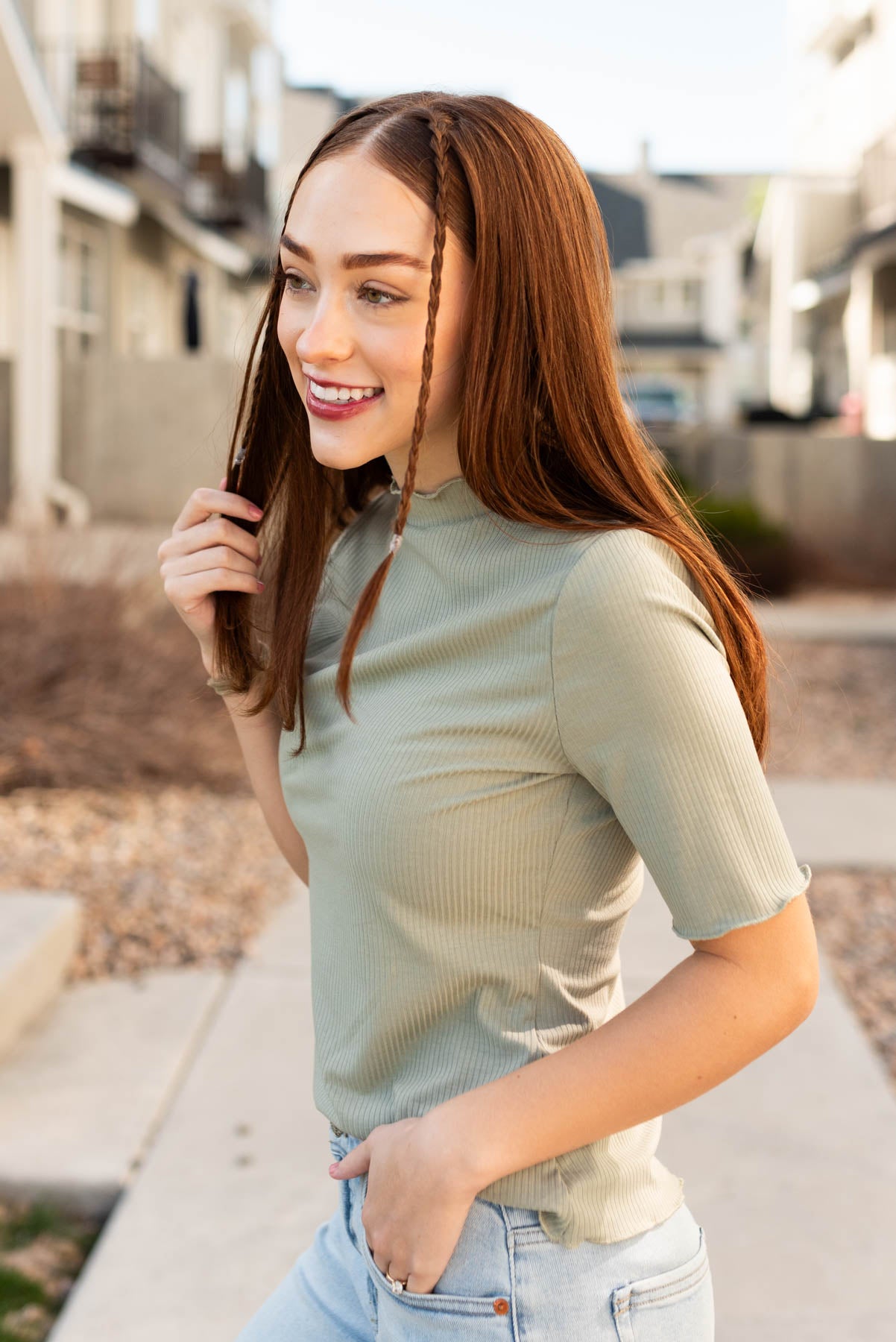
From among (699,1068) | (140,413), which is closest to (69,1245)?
(699,1068)

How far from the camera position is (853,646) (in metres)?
9.48

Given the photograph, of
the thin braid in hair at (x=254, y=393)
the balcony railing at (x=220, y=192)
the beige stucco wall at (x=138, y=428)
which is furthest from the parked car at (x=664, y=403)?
the thin braid in hair at (x=254, y=393)

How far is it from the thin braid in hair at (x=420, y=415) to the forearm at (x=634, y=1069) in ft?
1.26

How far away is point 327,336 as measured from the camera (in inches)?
50.5

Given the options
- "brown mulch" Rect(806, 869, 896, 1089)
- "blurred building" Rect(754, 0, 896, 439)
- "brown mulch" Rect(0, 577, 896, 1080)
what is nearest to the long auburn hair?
"brown mulch" Rect(806, 869, 896, 1089)

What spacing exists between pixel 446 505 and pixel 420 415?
12cm

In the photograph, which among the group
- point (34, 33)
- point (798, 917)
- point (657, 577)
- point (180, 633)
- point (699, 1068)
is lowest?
point (180, 633)

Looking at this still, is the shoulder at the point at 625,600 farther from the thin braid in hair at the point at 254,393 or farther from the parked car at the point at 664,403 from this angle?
the parked car at the point at 664,403

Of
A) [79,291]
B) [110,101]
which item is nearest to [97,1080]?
[79,291]

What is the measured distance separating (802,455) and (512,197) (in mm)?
13299

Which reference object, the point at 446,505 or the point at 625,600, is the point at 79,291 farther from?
the point at 625,600

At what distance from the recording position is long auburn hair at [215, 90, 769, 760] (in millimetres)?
1240

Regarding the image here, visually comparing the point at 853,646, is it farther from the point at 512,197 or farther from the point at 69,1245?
the point at 512,197

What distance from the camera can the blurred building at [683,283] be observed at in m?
41.7
